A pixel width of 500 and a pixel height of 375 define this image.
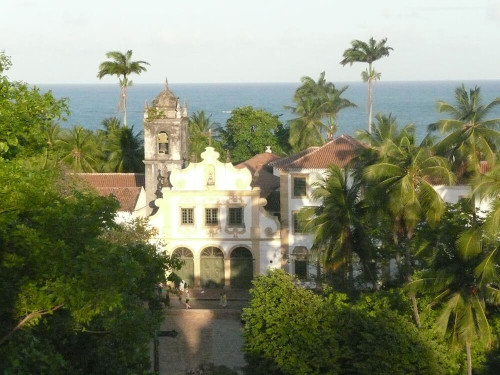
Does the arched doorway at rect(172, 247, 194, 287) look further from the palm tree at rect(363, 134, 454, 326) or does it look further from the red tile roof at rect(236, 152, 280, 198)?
the palm tree at rect(363, 134, 454, 326)

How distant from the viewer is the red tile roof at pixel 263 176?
52991mm

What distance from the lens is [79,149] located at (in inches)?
2397

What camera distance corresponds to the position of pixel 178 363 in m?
36.3

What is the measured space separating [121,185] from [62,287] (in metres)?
36.4

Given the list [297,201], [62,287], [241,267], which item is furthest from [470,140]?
[62,287]

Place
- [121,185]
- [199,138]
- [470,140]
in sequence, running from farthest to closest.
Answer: [199,138], [121,185], [470,140]

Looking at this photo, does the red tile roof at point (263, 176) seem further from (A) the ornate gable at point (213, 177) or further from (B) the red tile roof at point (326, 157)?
(A) the ornate gable at point (213, 177)

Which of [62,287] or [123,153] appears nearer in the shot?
[62,287]

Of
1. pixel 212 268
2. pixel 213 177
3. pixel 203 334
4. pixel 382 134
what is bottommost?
pixel 203 334

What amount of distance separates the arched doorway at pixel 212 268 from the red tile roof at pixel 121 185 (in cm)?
448

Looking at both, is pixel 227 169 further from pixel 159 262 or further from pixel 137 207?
pixel 159 262

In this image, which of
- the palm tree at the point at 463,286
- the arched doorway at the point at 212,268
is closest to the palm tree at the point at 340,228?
the palm tree at the point at 463,286

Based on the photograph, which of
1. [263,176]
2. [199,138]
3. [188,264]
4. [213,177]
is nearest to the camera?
[213,177]

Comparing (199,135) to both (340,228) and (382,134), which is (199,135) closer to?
(382,134)
